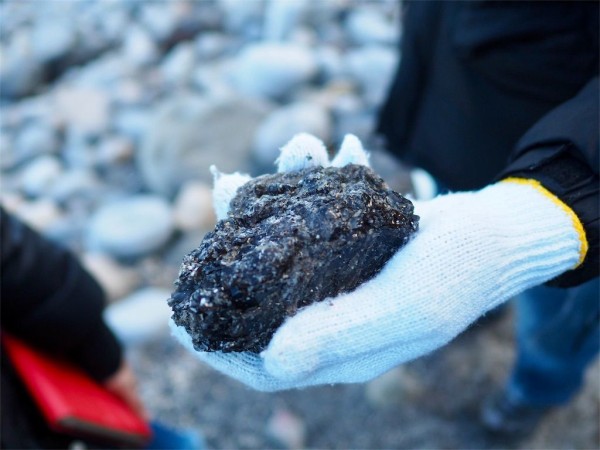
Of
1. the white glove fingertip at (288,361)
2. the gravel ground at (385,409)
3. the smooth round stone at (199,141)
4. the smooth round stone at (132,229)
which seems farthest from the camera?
the smooth round stone at (199,141)

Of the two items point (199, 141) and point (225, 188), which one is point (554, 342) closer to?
point (225, 188)

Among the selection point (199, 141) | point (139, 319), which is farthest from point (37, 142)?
point (139, 319)

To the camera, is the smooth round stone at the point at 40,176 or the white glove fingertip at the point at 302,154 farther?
the smooth round stone at the point at 40,176

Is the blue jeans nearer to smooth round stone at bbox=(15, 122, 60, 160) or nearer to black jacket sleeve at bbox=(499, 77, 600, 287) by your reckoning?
black jacket sleeve at bbox=(499, 77, 600, 287)

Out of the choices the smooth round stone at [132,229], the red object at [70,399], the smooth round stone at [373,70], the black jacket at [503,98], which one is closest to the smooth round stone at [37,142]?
the smooth round stone at [132,229]

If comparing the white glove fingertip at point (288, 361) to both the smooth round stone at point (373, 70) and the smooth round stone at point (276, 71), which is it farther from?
the smooth round stone at point (276, 71)

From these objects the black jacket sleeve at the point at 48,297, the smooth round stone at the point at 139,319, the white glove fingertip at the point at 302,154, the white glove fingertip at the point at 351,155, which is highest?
the white glove fingertip at the point at 302,154
